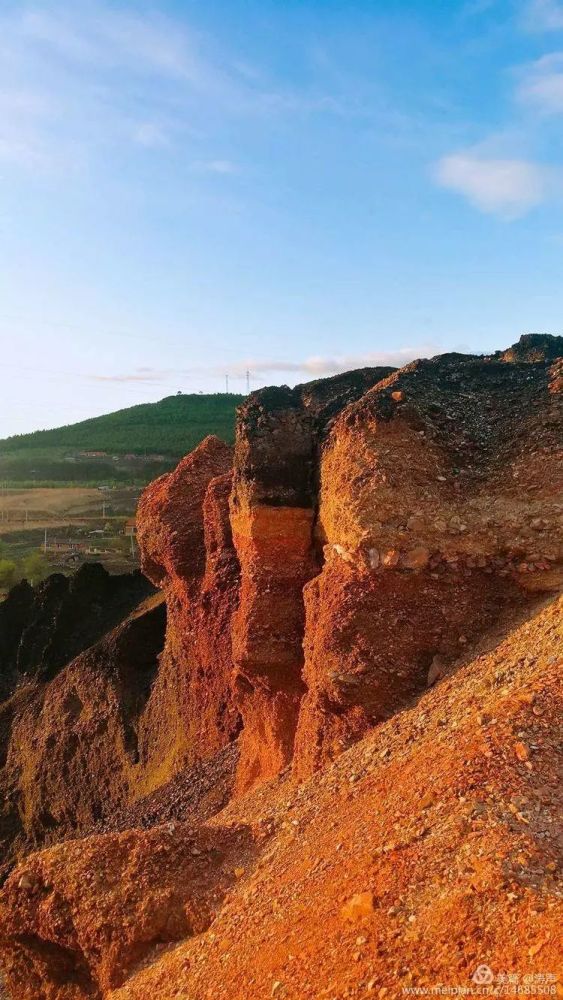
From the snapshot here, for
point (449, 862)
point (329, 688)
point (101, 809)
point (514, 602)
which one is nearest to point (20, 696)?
point (101, 809)

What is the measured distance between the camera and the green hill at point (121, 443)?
113438 millimetres

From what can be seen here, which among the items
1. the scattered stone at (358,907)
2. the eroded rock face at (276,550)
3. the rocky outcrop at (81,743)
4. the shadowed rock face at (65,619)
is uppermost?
the eroded rock face at (276,550)

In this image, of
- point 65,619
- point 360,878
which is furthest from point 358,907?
point 65,619

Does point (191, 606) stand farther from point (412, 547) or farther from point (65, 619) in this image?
point (65, 619)

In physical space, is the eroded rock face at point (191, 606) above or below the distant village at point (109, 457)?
below

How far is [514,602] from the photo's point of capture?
31.3 feet

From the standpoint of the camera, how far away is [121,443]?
401ft

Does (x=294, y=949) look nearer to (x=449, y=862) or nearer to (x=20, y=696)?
(x=449, y=862)

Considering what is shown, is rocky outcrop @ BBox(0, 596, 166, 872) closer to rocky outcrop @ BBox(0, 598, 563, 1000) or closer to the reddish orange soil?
the reddish orange soil

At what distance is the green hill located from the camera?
11344cm

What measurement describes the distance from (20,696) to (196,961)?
18652 millimetres

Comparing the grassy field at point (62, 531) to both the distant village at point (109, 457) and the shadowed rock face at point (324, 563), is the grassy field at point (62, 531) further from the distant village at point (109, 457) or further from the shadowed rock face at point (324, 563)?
the shadowed rock face at point (324, 563)

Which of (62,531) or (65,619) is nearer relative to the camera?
(65,619)

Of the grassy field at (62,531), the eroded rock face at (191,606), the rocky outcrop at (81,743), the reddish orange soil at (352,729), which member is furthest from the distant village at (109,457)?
the reddish orange soil at (352,729)
